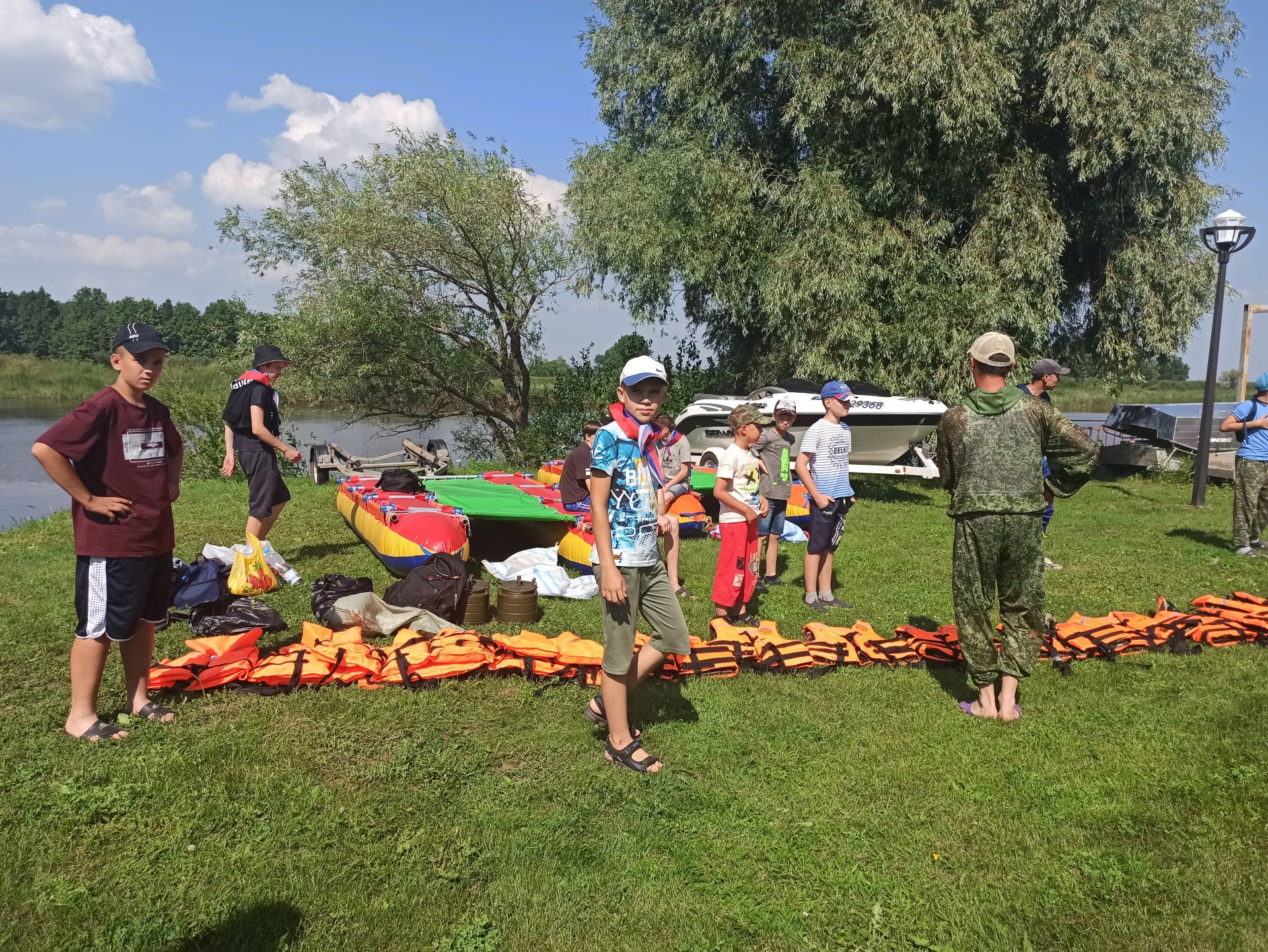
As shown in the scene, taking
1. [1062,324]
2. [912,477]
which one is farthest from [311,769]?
[1062,324]

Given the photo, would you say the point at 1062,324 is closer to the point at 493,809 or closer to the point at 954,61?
the point at 954,61

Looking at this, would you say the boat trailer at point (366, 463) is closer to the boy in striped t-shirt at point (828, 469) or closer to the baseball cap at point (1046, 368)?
the boy in striped t-shirt at point (828, 469)

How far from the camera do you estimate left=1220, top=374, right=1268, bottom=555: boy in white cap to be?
961cm

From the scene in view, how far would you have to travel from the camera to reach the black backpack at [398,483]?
985cm

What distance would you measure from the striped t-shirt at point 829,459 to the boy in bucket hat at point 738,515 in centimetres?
68

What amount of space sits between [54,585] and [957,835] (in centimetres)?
773

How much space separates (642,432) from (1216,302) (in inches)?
510

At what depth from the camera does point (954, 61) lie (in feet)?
48.3

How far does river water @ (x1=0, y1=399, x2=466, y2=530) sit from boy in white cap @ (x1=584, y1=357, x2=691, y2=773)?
1209 cm

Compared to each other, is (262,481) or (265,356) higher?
(265,356)

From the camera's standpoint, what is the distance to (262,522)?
301 inches

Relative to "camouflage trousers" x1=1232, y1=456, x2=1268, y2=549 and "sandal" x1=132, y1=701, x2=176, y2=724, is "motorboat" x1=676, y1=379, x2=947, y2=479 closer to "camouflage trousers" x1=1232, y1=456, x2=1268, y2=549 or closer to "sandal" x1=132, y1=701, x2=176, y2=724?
"camouflage trousers" x1=1232, y1=456, x2=1268, y2=549

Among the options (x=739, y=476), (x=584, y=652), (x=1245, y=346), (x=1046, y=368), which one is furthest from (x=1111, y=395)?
(x=584, y=652)

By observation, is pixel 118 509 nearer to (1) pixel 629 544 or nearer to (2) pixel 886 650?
(1) pixel 629 544
